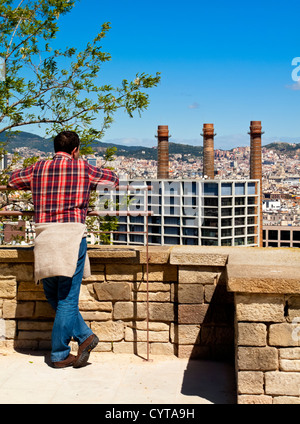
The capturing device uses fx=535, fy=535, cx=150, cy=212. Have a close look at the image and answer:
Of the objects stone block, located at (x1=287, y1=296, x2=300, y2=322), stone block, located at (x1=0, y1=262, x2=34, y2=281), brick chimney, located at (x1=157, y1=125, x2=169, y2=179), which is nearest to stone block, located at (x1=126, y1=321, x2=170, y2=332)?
stone block, located at (x1=0, y1=262, x2=34, y2=281)

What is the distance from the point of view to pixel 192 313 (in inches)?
164

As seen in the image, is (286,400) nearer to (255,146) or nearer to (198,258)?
(198,258)

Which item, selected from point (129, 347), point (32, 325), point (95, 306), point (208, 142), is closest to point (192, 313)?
point (129, 347)

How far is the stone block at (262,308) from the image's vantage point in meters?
3.12

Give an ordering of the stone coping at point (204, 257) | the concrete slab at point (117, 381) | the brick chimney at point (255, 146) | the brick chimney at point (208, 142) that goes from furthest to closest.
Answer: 1. the brick chimney at point (208, 142)
2. the brick chimney at point (255, 146)
3. the stone coping at point (204, 257)
4. the concrete slab at point (117, 381)

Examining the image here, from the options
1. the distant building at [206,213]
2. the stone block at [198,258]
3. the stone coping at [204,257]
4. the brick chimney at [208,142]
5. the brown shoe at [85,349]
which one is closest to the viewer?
the stone coping at [204,257]

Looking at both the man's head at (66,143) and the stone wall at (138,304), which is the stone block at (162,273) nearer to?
the stone wall at (138,304)

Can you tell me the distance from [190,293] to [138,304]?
1.44ft

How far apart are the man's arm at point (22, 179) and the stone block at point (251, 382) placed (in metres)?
1.89

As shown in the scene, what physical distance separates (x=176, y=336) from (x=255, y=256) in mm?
886

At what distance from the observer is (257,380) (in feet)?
10.2

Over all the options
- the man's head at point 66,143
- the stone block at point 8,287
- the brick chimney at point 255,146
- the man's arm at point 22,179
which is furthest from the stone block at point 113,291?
the brick chimney at point 255,146
